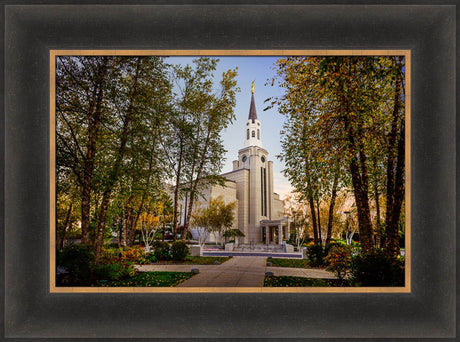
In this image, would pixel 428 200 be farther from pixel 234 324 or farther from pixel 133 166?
pixel 133 166

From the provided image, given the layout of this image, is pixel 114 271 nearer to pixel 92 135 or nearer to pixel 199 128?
pixel 92 135

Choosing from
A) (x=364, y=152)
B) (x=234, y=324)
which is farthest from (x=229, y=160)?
(x=234, y=324)

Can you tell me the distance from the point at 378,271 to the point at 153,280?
108 inches

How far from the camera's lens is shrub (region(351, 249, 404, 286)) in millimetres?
2285

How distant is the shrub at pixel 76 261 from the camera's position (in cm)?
234

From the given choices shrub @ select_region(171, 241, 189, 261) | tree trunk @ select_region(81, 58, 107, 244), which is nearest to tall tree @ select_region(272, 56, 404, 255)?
tree trunk @ select_region(81, 58, 107, 244)

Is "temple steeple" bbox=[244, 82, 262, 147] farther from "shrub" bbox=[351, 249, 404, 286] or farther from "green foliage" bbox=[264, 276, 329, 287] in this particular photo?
"shrub" bbox=[351, 249, 404, 286]

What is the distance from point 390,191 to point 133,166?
137 inches

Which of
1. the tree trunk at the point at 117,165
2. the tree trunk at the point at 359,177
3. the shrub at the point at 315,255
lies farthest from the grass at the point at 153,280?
the tree trunk at the point at 359,177

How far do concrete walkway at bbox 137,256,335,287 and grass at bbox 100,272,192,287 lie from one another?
0.10m

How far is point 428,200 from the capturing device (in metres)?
2.25

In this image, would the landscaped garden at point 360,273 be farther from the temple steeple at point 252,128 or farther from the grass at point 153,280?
the temple steeple at point 252,128

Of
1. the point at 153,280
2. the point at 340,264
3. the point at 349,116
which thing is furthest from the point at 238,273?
the point at 349,116
